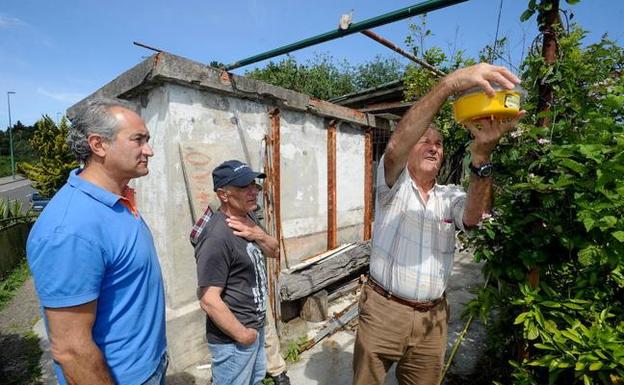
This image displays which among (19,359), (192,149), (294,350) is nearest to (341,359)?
(294,350)

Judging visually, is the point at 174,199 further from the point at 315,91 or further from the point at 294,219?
the point at 315,91

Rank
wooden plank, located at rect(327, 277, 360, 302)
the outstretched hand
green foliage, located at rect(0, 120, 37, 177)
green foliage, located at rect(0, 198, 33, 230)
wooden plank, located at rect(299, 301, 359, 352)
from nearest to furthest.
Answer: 1. the outstretched hand
2. wooden plank, located at rect(299, 301, 359, 352)
3. wooden plank, located at rect(327, 277, 360, 302)
4. green foliage, located at rect(0, 198, 33, 230)
5. green foliage, located at rect(0, 120, 37, 177)

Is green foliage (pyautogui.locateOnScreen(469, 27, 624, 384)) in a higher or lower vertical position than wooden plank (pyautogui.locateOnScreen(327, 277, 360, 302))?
higher

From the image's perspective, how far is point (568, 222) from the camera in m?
1.64

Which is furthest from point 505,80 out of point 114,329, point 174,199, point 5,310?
point 5,310

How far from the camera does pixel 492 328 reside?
2609 mm

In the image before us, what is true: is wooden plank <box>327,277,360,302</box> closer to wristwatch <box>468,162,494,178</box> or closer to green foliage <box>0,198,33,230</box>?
wristwatch <box>468,162,494,178</box>

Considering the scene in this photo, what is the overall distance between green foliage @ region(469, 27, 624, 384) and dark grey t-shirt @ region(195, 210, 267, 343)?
140 centimetres

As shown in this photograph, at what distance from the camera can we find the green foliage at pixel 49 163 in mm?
12750

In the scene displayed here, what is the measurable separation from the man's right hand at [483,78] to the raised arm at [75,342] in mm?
1746

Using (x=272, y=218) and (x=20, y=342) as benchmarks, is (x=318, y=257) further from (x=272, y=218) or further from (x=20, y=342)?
(x=20, y=342)

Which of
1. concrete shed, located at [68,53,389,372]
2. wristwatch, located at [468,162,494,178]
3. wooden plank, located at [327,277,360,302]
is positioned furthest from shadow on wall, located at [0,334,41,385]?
wristwatch, located at [468,162,494,178]

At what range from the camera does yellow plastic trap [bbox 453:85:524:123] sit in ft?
4.49

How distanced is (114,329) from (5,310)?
6.29 meters
